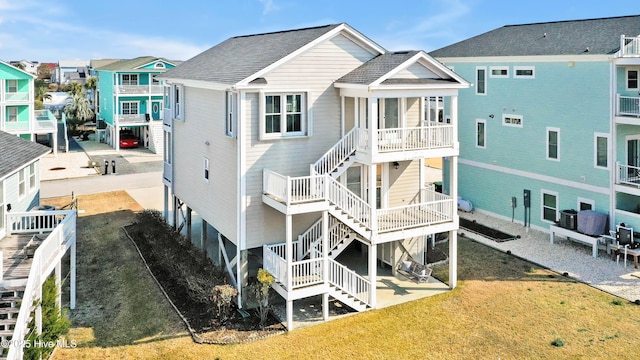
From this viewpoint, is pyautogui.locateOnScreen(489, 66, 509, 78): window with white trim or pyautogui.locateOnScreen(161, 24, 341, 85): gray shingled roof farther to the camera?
pyautogui.locateOnScreen(489, 66, 509, 78): window with white trim

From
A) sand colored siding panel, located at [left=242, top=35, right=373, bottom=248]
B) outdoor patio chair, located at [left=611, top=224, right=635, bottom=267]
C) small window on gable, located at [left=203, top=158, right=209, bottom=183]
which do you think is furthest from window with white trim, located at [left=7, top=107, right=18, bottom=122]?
outdoor patio chair, located at [left=611, top=224, right=635, bottom=267]

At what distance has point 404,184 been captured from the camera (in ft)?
65.2

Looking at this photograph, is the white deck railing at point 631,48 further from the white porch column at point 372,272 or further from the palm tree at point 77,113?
the palm tree at point 77,113

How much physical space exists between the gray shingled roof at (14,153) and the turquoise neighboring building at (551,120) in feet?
71.6

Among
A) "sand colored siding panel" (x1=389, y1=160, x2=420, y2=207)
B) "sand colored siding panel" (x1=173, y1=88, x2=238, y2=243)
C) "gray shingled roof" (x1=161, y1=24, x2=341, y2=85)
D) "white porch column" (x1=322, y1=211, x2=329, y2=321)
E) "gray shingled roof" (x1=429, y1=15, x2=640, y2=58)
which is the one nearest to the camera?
"white porch column" (x1=322, y1=211, x2=329, y2=321)

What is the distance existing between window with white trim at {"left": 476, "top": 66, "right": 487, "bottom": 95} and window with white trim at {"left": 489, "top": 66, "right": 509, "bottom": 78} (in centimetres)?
41

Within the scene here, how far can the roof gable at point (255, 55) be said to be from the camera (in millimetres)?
16656

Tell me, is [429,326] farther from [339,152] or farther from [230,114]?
[230,114]

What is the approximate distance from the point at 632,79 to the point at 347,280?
1575 cm

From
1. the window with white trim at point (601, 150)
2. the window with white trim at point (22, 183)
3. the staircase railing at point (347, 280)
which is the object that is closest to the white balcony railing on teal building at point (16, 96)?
the window with white trim at point (22, 183)

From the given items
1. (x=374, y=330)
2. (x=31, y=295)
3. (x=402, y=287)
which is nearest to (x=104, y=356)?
(x=31, y=295)

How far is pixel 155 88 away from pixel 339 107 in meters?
38.8

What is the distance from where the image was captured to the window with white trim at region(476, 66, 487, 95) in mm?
28047

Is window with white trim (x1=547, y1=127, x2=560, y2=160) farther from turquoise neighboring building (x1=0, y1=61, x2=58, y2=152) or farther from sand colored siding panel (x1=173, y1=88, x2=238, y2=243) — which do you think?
turquoise neighboring building (x1=0, y1=61, x2=58, y2=152)
